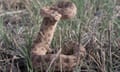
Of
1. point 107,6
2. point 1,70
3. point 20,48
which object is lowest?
point 1,70

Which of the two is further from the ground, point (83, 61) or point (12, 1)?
point (12, 1)

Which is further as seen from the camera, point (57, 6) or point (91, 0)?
A: point (91, 0)

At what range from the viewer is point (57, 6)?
1.96 meters

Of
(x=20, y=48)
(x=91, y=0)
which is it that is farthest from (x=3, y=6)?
(x=20, y=48)

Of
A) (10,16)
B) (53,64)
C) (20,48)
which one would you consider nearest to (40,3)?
(10,16)

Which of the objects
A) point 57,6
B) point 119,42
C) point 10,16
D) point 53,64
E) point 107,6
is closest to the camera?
point 53,64

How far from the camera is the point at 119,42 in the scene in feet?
7.30

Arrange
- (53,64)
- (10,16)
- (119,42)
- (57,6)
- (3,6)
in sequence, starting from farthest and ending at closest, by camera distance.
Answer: (3,6), (10,16), (119,42), (57,6), (53,64)

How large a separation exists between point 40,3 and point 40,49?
95 centimetres

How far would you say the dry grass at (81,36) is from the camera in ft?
6.55

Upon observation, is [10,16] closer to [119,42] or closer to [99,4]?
[99,4]

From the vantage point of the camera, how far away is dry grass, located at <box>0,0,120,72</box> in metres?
2.00

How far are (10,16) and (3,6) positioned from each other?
0.30 m

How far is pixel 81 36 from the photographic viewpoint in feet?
7.41
